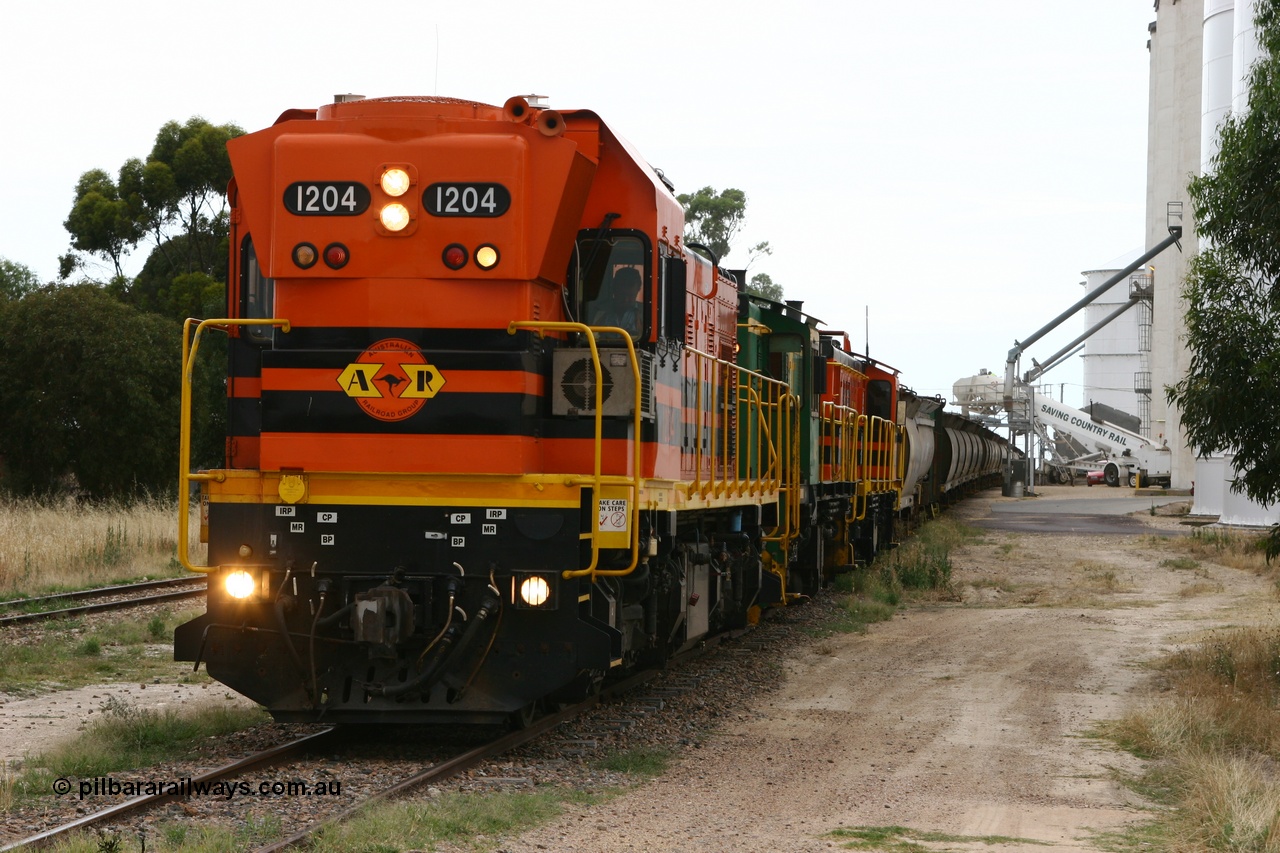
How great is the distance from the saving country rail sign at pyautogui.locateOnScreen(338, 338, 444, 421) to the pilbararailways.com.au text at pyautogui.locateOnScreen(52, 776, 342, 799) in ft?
7.32

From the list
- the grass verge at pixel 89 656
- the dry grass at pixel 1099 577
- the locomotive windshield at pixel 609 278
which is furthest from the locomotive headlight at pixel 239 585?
the dry grass at pixel 1099 577

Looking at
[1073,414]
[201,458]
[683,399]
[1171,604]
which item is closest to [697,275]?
[683,399]

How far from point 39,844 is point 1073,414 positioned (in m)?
66.5

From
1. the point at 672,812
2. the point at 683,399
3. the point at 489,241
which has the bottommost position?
the point at 672,812

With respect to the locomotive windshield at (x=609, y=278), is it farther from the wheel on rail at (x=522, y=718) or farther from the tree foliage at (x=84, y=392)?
the tree foliage at (x=84, y=392)

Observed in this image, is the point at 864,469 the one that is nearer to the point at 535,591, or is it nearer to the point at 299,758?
the point at 535,591

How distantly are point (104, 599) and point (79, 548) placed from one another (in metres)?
3.94

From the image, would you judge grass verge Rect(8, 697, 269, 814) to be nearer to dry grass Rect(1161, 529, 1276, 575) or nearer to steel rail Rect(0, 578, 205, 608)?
steel rail Rect(0, 578, 205, 608)

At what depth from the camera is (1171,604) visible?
2128 cm

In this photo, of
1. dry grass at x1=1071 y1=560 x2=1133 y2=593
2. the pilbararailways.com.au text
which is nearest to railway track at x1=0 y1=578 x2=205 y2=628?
the pilbararailways.com.au text

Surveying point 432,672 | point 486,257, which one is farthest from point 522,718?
point 486,257

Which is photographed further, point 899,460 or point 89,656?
point 899,460

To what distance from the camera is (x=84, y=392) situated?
3183cm

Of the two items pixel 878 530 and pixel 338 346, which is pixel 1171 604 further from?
pixel 338 346
